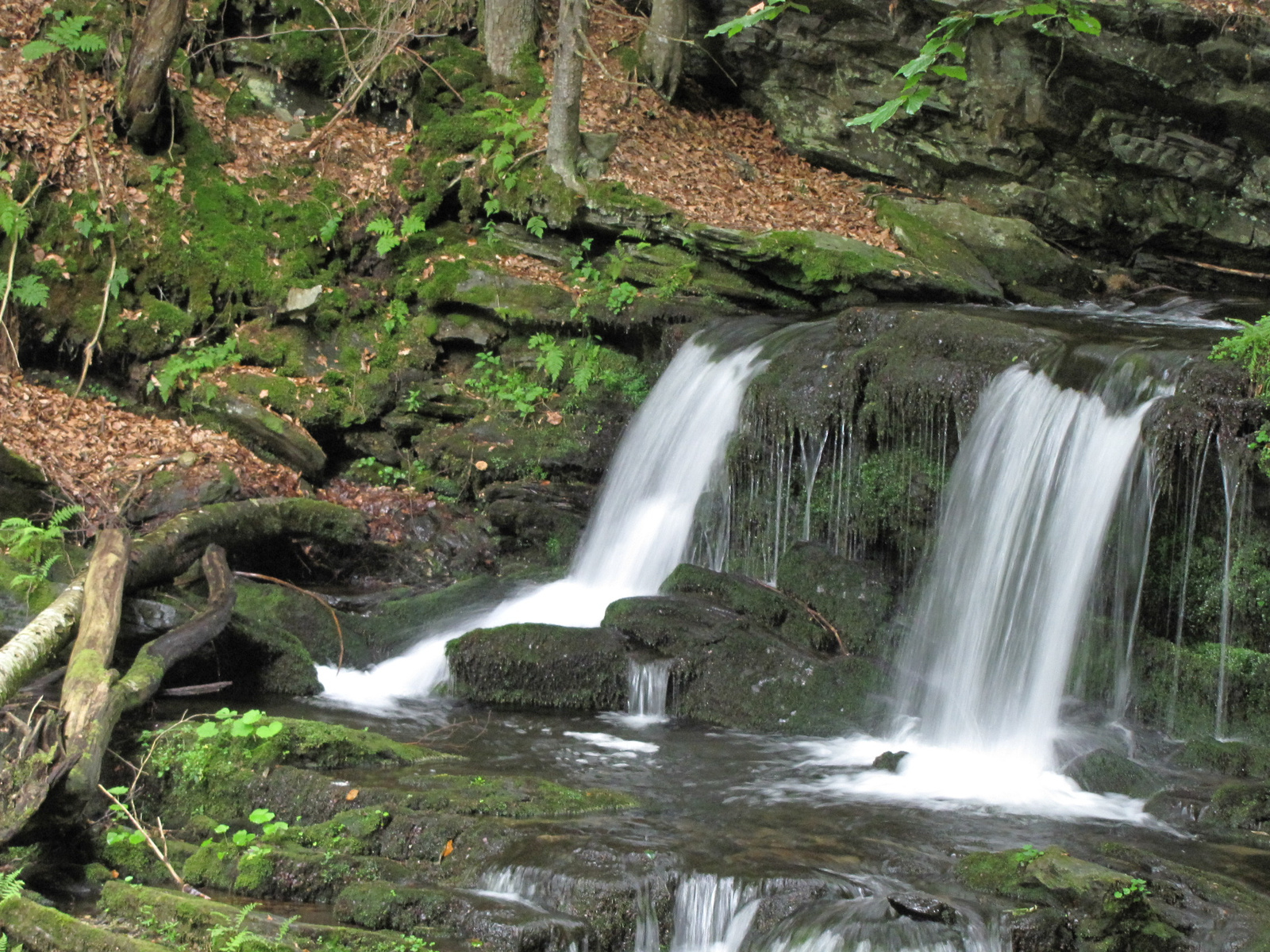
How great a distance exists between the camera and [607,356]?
11.8 m

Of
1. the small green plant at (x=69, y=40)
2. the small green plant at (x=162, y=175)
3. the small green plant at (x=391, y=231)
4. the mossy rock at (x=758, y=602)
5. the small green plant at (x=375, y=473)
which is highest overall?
the small green plant at (x=69, y=40)

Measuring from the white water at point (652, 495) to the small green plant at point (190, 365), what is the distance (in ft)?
13.4

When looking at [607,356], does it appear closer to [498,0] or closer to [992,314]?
[992,314]

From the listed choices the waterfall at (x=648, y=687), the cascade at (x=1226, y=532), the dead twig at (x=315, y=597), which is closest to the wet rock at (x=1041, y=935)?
the cascade at (x=1226, y=532)

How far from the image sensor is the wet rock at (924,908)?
4715 millimetres

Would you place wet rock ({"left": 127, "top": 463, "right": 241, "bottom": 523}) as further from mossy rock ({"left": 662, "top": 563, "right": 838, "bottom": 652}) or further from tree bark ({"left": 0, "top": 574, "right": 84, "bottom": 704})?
mossy rock ({"left": 662, "top": 563, "right": 838, "bottom": 652})

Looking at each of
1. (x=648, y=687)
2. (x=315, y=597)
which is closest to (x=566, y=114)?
(x=315, y=597)

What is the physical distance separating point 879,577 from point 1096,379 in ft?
6.96

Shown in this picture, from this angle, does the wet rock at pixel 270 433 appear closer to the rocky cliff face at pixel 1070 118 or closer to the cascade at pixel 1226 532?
the rocky cliff face at pixel 1070 118

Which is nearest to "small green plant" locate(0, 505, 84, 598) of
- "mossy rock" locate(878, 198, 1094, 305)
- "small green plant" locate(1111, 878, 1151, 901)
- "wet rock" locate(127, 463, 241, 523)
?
"wet rock" locate(127, 463, 241, 523)

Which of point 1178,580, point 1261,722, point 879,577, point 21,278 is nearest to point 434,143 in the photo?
point 21,278

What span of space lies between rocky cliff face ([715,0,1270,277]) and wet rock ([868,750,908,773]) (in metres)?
8.64

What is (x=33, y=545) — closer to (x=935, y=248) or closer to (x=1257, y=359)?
(x=1257, y=359)

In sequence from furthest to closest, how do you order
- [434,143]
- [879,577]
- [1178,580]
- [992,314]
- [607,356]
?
[434,143] → [607,356] → [992,314] → [879,577] → [1178,580]
